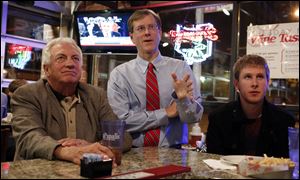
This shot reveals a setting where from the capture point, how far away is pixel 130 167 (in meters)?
1.22

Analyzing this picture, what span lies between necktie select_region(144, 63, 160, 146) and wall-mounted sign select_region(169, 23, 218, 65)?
223 centimetres

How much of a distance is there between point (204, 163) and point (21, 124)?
0.79 m

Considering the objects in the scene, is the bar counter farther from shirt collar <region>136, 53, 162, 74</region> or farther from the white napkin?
shirt collar <region>136, 53, 162, 74</region>

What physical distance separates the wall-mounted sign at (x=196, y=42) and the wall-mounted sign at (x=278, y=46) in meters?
A: 0.48

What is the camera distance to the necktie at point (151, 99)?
1.93 meters

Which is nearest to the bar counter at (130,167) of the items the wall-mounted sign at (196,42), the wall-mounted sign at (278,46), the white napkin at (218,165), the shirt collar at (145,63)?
the white napkin at (218,165)

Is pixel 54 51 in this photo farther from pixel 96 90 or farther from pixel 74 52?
pixel 96 90

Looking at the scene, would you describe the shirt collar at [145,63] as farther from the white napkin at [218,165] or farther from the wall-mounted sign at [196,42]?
the wall-mounted sign at [196,42]

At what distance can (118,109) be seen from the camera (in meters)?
1.97

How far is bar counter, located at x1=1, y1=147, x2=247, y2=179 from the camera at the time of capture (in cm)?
105

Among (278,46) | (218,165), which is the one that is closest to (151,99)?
(218,165)

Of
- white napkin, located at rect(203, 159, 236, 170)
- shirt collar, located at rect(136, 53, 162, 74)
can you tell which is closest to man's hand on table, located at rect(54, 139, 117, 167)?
white napkin, located at rect(203, 159, 236, 170)

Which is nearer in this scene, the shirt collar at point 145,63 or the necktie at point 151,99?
the necktie at point 151,99

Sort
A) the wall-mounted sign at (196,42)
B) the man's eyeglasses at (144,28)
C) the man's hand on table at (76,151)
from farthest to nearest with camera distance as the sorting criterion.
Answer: the wall-mounted sign at (196,42)
the man's eyeglasses at (144,28)
the man's hand on table at (76,151)
